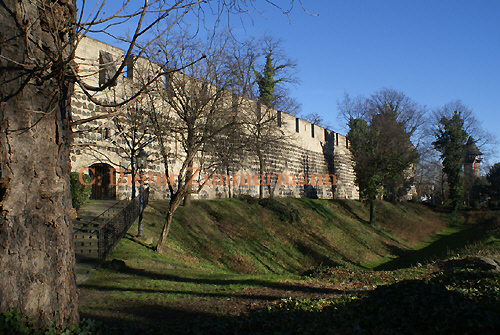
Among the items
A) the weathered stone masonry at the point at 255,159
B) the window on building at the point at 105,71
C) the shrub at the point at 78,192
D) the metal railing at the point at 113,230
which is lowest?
the metal railing at the point at 113,230

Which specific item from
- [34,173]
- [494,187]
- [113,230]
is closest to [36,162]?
[34,173]

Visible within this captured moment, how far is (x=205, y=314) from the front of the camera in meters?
5.15

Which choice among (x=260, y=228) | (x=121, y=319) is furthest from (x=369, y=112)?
(x=121, y=319)

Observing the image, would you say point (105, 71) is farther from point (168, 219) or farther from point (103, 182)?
point (168, 219)

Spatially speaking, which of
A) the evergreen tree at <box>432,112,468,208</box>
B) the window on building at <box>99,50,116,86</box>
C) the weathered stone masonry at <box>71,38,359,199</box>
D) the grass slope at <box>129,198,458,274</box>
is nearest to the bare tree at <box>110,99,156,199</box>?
Answer: the weathered stone masonry at <box>71,38,359,199</box>

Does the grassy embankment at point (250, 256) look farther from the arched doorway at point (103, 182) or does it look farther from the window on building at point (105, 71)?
the window on building at point (105, 71)

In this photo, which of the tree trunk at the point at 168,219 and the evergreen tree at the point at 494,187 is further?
the evergreen tree at the point at 494,187

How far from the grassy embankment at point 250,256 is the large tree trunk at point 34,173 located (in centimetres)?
178

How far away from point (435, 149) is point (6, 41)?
3807 centimetres

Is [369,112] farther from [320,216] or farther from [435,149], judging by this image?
[320,216]

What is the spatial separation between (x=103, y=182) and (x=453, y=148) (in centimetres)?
3076

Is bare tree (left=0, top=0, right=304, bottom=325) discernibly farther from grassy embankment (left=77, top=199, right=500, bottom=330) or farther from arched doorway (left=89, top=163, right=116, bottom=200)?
arched doorway (left=89, top=163, right=116, bottom=200)

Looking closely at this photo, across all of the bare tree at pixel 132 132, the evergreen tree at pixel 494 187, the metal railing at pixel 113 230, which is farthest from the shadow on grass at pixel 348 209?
the metal railing at pixel 113 230

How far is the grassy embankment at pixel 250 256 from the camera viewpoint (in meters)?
5.77
